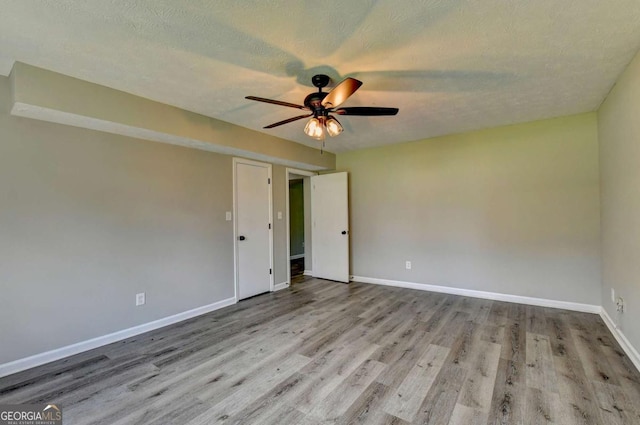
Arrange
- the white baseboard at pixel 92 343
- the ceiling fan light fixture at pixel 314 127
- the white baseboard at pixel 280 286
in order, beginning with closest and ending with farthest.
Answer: the white baseboard at pixel 92 343 < the ceiling fan light fixture at pixel 314 127 < the white baseboard at pixel 280 286

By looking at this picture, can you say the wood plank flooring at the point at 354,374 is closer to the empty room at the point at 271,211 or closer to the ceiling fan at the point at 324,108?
the empty room at the point at 271,211

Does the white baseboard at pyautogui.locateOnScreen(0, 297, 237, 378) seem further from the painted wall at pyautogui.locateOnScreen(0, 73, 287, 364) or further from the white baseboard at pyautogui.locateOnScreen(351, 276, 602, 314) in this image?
the white baseboard at pyautogui.locateOnScreen(351, 276, 602, 314)

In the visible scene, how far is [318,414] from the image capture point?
1.75 meters

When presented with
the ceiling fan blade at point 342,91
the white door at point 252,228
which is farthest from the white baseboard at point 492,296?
the ceiling fan blade at point 342,91

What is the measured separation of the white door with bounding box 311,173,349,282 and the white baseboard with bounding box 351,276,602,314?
1.81 feet

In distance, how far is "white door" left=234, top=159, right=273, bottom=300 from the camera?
4074 mm

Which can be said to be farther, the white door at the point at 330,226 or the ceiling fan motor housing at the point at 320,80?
the white door at the point at 330,226

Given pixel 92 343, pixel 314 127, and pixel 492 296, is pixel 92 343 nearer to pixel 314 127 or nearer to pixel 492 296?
pixel 314 127

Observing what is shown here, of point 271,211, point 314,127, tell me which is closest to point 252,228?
point 271,211

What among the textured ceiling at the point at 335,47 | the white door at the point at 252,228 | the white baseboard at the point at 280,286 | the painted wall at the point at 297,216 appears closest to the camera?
the textured ceiling at the point at 335,47

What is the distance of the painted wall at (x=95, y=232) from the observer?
2.32 m

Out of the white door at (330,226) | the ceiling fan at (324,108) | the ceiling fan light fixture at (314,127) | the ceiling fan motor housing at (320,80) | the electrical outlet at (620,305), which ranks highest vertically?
the ceiling fan motor housing at (320,80)

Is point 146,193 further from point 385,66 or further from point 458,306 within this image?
point 458,306

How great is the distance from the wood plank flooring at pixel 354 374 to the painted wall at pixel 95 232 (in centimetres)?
35
